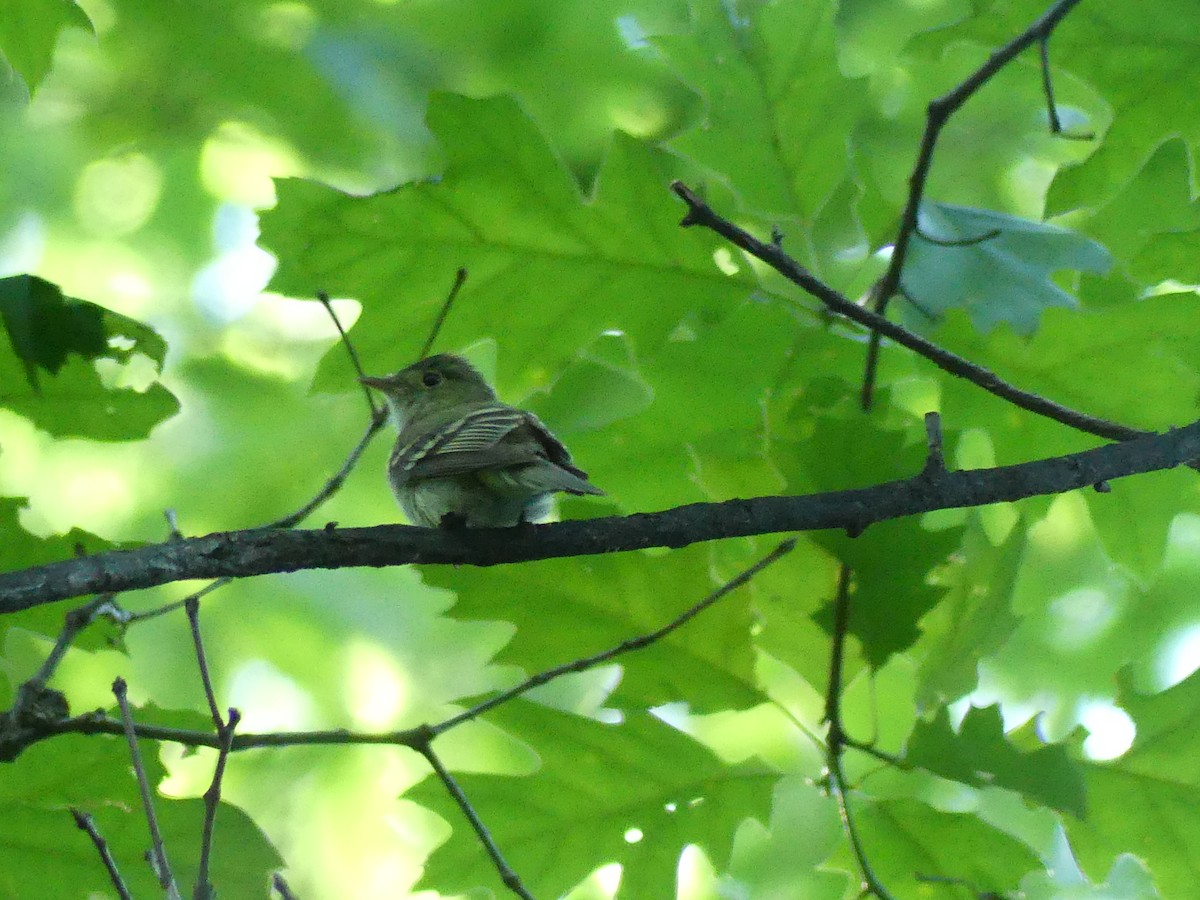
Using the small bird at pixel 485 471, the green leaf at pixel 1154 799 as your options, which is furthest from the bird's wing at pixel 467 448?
the green leaf at pixel 1154 799

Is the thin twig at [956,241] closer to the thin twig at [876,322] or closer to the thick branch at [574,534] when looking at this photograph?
the thin twig at [876,322]

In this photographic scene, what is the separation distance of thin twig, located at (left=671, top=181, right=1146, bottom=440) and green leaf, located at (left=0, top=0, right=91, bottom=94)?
1435mm

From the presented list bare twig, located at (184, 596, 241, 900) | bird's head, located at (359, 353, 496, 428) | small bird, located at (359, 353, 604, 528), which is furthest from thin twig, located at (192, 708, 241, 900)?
bird's head, located at (359, 353, 496, 428)

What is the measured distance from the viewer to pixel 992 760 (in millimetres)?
2471

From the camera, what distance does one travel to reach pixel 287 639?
6.96 meters

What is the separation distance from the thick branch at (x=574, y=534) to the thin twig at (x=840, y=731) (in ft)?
1.59

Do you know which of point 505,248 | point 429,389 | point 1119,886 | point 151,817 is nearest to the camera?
point 151,817

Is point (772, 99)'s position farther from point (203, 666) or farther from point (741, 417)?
point (203, 666)

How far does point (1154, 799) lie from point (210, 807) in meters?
2.08

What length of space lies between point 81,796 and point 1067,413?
7.04ft

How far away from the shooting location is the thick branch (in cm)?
186

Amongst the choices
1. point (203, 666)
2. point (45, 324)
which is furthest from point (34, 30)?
point (203, 666)

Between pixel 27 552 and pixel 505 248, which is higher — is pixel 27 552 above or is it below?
below

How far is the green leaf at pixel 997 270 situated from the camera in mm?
2838
